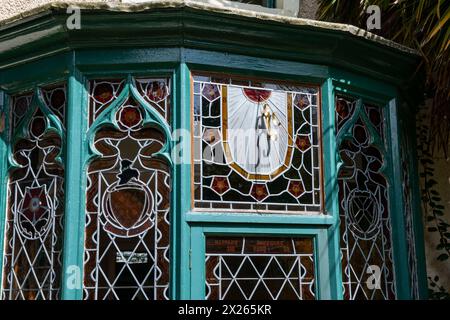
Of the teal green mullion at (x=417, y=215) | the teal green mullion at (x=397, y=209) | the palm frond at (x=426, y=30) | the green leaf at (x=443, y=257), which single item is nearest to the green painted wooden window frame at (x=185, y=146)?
the teal green mullion at (x=397, y=209)

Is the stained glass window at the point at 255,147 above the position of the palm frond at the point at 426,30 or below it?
below

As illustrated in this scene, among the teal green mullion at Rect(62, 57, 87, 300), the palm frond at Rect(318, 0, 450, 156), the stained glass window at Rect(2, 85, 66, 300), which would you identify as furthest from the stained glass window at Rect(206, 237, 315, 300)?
the palm frond at Rect(318, 0, 450, 156)

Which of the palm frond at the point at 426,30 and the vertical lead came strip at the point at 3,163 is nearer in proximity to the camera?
the vertical lead came strip at the point at 3,163

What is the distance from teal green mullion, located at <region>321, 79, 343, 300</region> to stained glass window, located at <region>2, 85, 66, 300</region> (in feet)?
5.67

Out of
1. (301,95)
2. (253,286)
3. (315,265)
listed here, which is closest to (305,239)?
(315,265)

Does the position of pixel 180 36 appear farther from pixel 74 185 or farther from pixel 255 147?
pixel 74 185

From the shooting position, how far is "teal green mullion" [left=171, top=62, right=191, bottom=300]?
164 inches

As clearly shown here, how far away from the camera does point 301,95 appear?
4.74 meters

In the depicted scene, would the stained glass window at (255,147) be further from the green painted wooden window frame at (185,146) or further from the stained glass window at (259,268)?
the stained glass window at (259,268)

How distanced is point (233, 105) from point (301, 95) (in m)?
0.51

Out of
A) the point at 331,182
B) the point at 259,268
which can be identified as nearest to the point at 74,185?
the point at 259,268

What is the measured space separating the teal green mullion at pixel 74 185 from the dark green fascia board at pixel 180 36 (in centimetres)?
29

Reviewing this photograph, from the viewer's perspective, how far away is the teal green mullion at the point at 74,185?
4215mm

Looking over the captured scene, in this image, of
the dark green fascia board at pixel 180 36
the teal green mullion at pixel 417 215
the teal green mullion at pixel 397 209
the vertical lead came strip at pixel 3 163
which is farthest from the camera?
the teal green mullion at pixel 417 215
